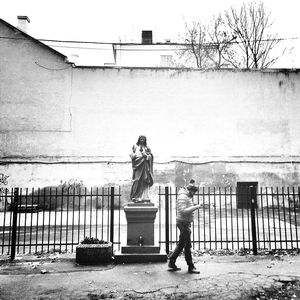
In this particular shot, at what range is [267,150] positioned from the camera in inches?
849

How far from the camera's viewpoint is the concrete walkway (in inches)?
226

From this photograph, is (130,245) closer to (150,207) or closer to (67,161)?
(150,207)

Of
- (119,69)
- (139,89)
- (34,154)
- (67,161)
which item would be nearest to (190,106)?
(139,89)

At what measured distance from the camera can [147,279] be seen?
6.53m

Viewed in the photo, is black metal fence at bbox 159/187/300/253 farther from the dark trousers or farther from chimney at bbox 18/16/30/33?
chimney at bbox 18/16/30/33

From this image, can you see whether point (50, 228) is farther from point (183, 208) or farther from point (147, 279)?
point (183, 208)

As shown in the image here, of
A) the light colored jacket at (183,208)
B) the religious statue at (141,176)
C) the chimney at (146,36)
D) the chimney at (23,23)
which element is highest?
the chimney at (146,36)

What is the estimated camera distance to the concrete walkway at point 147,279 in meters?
5.74

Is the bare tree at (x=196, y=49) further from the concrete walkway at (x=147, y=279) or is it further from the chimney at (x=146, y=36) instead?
the concrete walkway at (x=147, y=279)

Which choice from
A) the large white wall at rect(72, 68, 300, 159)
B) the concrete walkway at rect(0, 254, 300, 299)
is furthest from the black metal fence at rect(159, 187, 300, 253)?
the large white wall at rect(72, 68, 300, 159)

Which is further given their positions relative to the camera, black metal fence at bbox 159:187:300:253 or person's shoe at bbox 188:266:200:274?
black metal fence at bbox 159:187:300:253

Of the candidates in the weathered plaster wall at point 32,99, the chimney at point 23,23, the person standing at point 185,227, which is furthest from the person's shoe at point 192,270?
the chimney at point 23,23

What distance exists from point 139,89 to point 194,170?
20.8 ft

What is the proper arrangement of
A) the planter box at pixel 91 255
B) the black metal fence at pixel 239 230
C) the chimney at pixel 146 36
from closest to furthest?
1. the planter box at pixel 91 255
2. the black metal fence at pixel 239 230
3. the chimney at pixel 146 36
